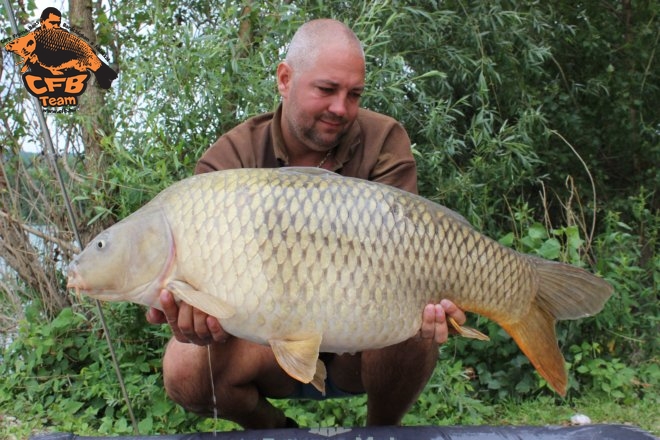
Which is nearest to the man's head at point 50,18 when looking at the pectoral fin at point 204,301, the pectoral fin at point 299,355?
the pectoral fin at point 204,301

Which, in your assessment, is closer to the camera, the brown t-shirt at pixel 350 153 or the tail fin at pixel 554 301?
the tail fin at pixel 554 301

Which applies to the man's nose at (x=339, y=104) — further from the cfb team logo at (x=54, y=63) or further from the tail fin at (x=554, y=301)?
the cfb team logo at (x=54, y=63)

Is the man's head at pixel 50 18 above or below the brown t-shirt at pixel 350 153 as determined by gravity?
above

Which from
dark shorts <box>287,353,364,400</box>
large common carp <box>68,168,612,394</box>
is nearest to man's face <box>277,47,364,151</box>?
large common carp <box>68,168,612,394</box>

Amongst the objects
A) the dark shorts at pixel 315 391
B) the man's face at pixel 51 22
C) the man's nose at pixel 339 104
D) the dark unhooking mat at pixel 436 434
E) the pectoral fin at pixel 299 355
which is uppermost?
the man's nose at pixel 339 104

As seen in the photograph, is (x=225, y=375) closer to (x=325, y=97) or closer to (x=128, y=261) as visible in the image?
(x=128, y=261)

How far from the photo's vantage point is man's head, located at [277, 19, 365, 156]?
6.28 feet

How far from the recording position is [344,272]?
1.53 metres

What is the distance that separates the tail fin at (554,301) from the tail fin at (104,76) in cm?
195

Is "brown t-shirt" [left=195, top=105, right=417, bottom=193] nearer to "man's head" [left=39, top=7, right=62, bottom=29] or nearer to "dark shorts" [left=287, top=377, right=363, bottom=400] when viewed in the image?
"dark shorts" [left=287, top=377, right=363, bottom=400]

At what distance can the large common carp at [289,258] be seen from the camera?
150cm

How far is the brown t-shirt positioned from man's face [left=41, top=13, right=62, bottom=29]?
1191 mm

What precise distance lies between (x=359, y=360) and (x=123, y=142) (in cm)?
138

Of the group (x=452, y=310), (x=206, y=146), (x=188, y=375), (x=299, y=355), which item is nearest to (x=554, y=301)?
(x=452, y=310)
